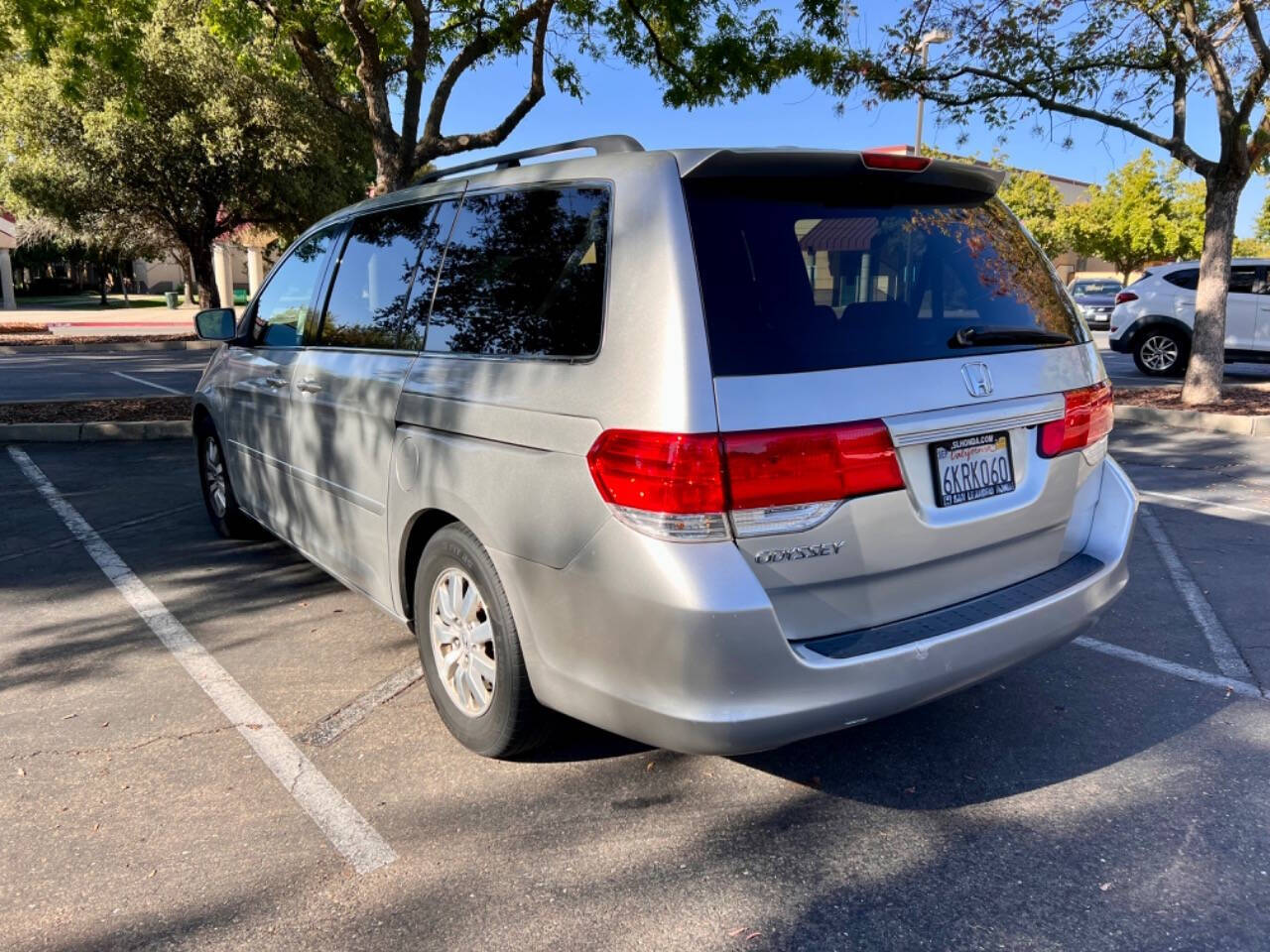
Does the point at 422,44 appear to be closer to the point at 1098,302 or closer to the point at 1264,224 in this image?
the point at 1098,302

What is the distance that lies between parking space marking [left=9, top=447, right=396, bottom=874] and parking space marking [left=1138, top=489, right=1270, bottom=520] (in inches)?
241

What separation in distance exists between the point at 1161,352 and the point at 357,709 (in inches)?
581

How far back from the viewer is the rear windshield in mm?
2443

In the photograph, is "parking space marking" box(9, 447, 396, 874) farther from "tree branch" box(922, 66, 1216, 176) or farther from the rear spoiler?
"tree branch" box(922, 66, 1216, 176)

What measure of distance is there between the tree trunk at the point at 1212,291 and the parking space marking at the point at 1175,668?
26.5 ft

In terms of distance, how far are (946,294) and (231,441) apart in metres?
3.93

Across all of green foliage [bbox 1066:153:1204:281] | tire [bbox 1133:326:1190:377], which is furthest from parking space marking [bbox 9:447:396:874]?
green foliage [bbox 1066:153:1204:281]

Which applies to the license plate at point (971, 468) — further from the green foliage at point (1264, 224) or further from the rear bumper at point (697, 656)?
the green foliage at point (1264, 224)

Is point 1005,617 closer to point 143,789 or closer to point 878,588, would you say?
point 878,588

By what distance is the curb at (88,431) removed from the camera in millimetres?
8977

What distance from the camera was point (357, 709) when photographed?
359cm

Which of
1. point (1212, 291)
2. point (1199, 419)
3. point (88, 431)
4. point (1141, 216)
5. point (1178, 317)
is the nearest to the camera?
point (88, 431)

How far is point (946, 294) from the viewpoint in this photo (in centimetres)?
288

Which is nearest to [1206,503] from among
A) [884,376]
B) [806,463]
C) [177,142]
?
[884,376]
